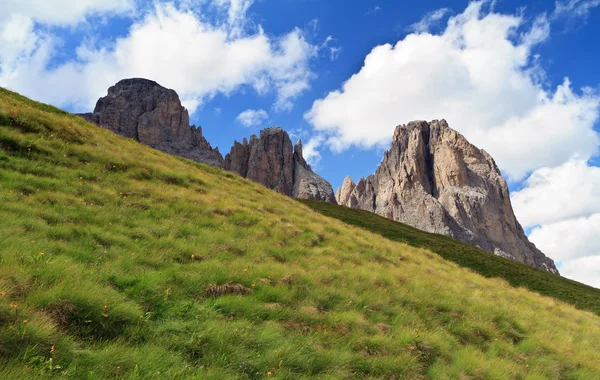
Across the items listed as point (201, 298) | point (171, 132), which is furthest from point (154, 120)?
point (201, 298)

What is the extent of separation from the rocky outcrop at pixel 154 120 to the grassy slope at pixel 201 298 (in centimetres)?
16618

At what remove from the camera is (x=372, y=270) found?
15.2 m

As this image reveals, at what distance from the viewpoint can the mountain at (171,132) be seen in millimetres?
182000

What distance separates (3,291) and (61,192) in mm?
8786

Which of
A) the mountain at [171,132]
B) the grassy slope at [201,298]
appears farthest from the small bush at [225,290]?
the mountain at [171,132]

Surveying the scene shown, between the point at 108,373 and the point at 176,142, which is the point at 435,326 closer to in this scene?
the point at 108,373

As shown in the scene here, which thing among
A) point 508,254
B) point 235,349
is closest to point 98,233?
point 235,349

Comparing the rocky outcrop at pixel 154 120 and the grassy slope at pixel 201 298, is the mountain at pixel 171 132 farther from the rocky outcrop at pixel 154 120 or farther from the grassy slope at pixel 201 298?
the grassy slope at pixel 201 298

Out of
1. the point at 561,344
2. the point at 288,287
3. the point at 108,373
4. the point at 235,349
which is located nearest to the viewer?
the point at 108,373

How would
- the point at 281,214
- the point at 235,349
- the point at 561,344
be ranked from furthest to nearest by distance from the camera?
the point at 281,214
the point at 561,344
the point at 235,349

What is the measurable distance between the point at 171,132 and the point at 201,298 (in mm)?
193445

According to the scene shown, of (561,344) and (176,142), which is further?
(176,142)

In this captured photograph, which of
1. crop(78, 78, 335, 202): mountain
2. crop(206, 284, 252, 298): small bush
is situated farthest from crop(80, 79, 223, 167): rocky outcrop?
crop(206, 284, 252, 298): small bush

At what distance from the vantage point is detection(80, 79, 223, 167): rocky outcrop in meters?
182
